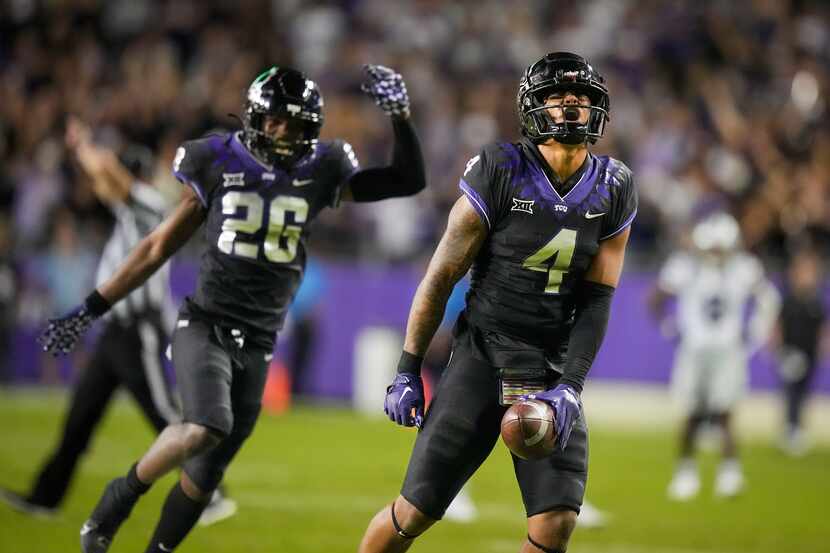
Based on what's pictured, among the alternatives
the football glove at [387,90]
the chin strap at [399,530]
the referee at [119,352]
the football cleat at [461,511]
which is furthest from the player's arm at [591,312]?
the football cleat at [461,511]

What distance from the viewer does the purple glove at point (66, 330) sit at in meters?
5.55

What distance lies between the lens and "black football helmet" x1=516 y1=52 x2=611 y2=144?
454 cm

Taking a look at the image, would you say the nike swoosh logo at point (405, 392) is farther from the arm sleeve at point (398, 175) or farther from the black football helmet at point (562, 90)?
the arm sleeve at point (398, 175)

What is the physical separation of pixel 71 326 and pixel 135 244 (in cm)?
217

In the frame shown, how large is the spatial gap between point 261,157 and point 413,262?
9.43 m

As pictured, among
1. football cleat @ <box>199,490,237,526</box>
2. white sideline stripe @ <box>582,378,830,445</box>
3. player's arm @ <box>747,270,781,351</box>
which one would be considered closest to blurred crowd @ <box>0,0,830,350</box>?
white sideline stripe @ <box>582,378,830,445</box>

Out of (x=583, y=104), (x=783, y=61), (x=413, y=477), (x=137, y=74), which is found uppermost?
(x=583, y=104)

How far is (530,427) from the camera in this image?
4.33m

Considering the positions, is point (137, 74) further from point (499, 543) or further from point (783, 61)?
point (499, 543)

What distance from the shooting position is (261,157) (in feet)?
18.7

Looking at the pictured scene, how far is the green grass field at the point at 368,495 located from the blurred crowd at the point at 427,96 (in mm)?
2350

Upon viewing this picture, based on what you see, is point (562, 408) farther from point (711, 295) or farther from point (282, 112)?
point (711, 295)

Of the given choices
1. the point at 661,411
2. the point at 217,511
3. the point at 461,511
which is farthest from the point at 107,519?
the point at 661,411

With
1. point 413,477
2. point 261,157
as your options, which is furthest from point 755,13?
point 413,477
